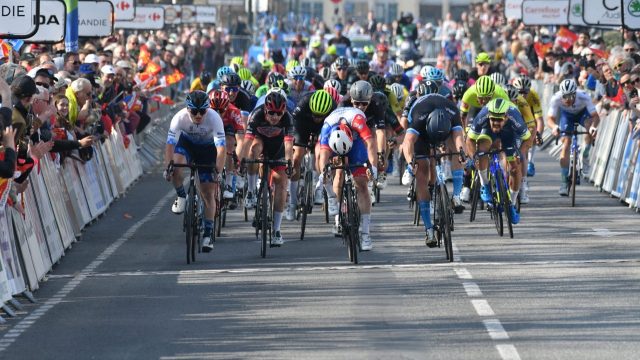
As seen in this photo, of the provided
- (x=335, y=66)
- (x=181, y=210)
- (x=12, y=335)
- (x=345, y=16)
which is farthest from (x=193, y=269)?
(x=345, y=16)

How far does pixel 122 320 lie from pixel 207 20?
4863cm

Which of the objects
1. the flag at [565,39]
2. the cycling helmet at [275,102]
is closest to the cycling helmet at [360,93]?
the cycling helmet at [275,102]

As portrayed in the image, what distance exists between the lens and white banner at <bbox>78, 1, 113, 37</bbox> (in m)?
29.5

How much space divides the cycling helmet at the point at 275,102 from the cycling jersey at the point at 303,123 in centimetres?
96

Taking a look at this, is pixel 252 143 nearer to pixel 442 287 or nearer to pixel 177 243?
pixel 177 243

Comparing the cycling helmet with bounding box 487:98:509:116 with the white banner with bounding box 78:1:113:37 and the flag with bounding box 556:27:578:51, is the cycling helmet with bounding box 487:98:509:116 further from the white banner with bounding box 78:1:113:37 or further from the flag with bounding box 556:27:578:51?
the flag with bounding box 556:27:578:51

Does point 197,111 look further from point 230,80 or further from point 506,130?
point 230,80

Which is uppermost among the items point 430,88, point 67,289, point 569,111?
point 430,88

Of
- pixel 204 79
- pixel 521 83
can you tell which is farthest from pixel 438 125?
Result: pixel 204 79

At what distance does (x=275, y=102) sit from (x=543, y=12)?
2287 centimetres

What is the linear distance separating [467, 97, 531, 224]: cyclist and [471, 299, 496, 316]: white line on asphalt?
558 centimetres

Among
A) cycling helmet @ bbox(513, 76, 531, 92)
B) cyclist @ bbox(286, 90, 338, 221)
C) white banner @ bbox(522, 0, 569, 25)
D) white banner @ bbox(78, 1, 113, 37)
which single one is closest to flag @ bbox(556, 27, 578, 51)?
white banner @ bbox(522, 0, 569, 25)

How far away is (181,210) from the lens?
746 inches

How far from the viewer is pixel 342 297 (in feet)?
51.5
